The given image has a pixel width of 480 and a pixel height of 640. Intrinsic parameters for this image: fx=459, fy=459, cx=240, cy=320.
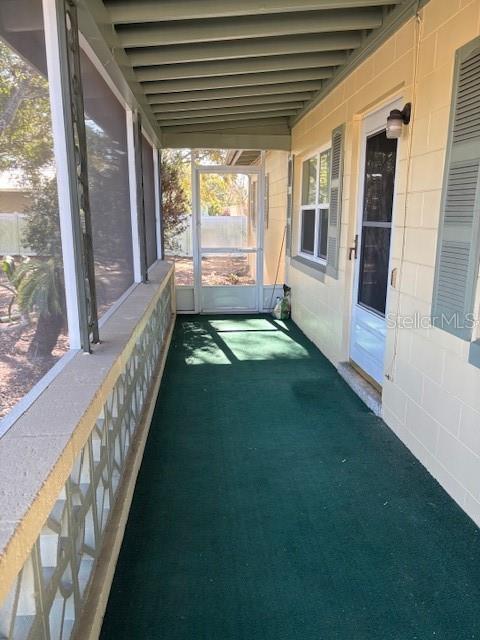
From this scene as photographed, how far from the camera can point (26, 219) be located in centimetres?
143

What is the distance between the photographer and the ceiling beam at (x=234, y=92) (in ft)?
13.7

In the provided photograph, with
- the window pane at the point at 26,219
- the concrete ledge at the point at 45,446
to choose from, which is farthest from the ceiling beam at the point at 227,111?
the concrete ledge at the point at 45,446

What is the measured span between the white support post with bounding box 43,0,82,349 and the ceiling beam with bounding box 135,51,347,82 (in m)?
1.85

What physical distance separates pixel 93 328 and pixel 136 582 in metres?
1.06

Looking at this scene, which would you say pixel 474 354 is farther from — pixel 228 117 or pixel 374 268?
pixel 228 117

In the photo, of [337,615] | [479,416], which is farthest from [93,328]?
[479,416]

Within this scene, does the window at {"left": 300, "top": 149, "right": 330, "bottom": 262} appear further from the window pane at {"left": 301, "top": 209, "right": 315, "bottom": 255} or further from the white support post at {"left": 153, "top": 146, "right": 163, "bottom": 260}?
the white support post at {"left": 153, "top": 146, "right": 163, "bottom": 260}

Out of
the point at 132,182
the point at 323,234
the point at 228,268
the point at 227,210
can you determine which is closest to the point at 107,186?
the point at 132,182

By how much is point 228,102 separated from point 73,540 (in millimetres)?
4311

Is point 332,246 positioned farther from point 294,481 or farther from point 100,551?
point 100,551

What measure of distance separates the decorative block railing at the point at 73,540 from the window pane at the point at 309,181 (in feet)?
11.5

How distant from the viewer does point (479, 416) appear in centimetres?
206

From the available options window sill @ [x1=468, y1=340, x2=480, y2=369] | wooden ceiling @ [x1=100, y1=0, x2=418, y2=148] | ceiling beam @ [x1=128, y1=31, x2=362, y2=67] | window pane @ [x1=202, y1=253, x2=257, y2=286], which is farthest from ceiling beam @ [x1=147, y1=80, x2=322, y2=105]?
window sill @ [x1=468, y1=340, x2=480, y2=369]

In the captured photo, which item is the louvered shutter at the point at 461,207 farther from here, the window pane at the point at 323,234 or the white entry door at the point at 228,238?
the white entry door at the point at 228,238
